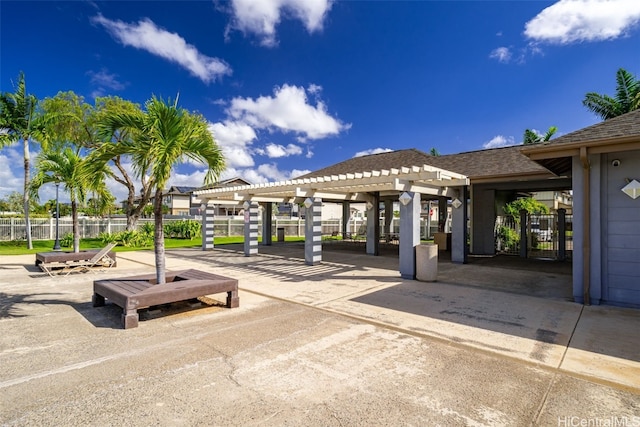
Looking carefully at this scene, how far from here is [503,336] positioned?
177 inches

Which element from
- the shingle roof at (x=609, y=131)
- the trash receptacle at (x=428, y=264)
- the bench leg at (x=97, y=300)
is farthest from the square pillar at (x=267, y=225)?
the shingle roof at (x=609, y=131)

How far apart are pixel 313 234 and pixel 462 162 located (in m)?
7.51

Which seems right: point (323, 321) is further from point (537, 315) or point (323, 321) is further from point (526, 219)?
point (526, 219)

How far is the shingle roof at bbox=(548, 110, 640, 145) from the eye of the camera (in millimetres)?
5623

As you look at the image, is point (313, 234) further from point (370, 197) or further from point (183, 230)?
point (183, 230)

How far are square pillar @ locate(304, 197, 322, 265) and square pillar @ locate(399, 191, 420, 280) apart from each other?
3.66m

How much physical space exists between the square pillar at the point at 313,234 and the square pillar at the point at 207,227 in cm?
684

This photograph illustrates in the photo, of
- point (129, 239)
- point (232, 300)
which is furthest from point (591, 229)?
point (129, 239)

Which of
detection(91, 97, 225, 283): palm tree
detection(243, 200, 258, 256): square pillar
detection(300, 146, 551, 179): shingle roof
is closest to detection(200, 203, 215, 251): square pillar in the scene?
detection(243, 200, 258, 256): square pillar

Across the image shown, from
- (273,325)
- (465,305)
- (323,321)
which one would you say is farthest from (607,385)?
(273,325)

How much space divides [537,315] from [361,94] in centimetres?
1864

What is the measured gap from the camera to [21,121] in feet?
54.0

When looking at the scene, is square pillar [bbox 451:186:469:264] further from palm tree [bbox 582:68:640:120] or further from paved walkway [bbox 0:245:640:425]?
palm tree [bbox 582:68:640:120]

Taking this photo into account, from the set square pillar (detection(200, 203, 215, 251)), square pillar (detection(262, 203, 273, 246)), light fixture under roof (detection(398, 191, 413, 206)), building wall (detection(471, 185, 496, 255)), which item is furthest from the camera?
square pillar (detection(262, 203, 273, 246))
